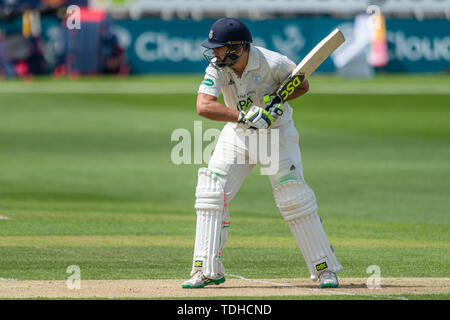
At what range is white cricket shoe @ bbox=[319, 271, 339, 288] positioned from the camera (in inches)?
267

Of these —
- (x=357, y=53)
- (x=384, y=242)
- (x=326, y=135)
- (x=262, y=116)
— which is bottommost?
(x=384, y=242)

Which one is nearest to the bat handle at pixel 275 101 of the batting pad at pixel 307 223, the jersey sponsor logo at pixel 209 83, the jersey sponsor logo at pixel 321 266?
the jersey sponsor logo at pixel 209 83

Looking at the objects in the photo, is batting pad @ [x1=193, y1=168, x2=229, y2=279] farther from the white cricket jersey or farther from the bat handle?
the bat handle

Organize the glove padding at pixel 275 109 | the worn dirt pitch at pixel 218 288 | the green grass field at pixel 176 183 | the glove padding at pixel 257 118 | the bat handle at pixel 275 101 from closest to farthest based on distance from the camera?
the worn dirt pitch at pixel 218 288
the glove padding at pixel 257 118
the glove padding at pixel 275 109
the bat handle at pixel 275 101
the green grass field at pixel 176 183

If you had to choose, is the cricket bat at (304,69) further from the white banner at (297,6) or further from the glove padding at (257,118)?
the white banner at (297,6)

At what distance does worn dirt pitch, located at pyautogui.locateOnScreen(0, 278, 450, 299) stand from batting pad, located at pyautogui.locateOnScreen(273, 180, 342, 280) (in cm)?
20

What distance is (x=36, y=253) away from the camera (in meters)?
8.31

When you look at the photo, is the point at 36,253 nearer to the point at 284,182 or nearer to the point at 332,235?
the point at 284,182

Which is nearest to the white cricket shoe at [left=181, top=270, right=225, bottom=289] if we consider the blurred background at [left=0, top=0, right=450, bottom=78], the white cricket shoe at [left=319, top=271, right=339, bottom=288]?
the white cricket shoe at [left=319, top=271, right=339, bottom=288]

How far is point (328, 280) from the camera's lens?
679cm

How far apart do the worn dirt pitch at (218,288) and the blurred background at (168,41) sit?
75.9 ft

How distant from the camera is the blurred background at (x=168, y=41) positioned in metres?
29.8

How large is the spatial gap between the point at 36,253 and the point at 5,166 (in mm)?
8406
